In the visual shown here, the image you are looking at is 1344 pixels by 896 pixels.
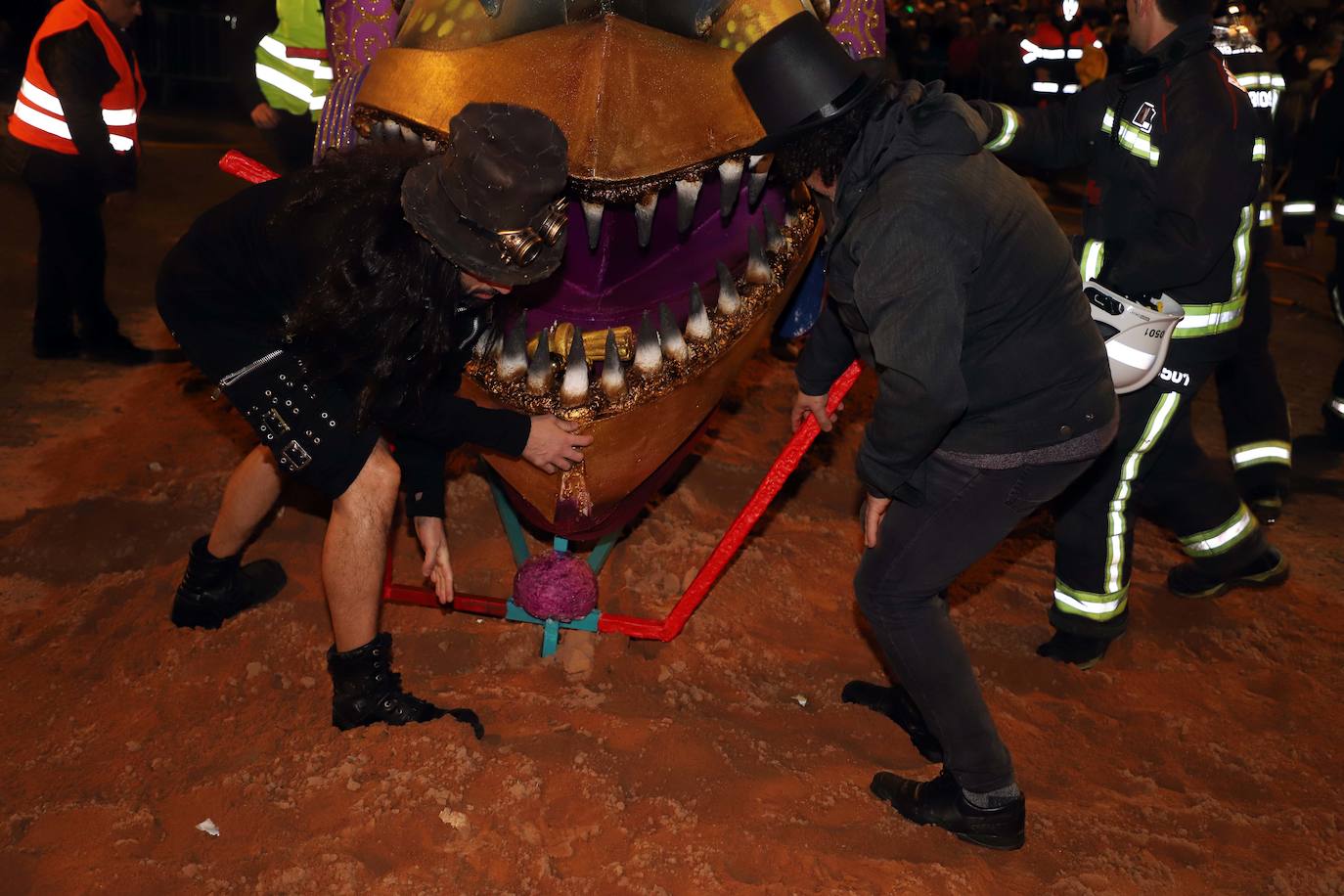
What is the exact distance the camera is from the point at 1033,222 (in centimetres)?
235

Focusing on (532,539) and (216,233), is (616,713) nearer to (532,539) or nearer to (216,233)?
(532,539)

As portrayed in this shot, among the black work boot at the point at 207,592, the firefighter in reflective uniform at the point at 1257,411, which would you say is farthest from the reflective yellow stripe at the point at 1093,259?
the black work boot at the point at 207,592

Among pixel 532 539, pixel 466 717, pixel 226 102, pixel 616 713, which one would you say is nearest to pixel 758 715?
pixel 616 713

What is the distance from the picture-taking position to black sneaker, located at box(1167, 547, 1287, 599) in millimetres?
3992

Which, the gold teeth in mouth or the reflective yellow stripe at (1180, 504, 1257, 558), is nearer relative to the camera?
the gold teeth in mouth

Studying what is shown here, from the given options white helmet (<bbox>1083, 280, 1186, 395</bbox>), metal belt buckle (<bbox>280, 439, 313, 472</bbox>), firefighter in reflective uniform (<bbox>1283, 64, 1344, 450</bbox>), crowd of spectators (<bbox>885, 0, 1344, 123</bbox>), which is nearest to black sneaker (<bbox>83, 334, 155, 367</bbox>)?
metal belt buckle (<bbox>280, 439, 313, 472</bbox>)

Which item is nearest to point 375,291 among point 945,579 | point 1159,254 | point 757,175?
point 757,175

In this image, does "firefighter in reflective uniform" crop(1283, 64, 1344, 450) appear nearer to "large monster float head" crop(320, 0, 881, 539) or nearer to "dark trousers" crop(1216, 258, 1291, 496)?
"dark trousers" crop(1216, 258, 1291, 496)

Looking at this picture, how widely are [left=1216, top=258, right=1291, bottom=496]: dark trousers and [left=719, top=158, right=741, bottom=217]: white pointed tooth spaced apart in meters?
2.87

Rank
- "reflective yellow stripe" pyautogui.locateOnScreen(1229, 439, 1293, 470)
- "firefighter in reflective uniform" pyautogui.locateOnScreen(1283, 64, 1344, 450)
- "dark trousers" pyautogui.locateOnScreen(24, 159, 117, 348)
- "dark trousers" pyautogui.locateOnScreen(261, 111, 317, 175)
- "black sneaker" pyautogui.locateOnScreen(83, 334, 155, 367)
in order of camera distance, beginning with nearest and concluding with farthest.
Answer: "reflective yellow stripe" pyautogui.locateOnScreen(1229, 439, 1293, 470) < "dark trousers" pyautogui.locateOnScreen(24, 159, 117, 348) < "dark trousers" pyautogui.locateOnScreen(261, 111, 317, 175) < "black sneaker" pyautogui.locateOnScreen(83, 334, 155, 367) < "firefighter in reflective uniform" pyautogui.locateOnScreen(1283, 64, 1344, 450)

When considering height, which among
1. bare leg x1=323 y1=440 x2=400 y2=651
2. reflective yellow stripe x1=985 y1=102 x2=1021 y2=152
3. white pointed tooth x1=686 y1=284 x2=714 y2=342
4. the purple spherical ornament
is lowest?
the purple spherical ornament

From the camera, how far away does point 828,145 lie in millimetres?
2273

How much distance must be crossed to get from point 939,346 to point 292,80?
4.00 metres

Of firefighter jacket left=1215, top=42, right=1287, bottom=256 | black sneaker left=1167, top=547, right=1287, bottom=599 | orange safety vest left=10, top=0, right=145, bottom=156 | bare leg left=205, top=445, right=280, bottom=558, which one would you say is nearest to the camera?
bare leg left=205, top=445, right=280, bottom=558
